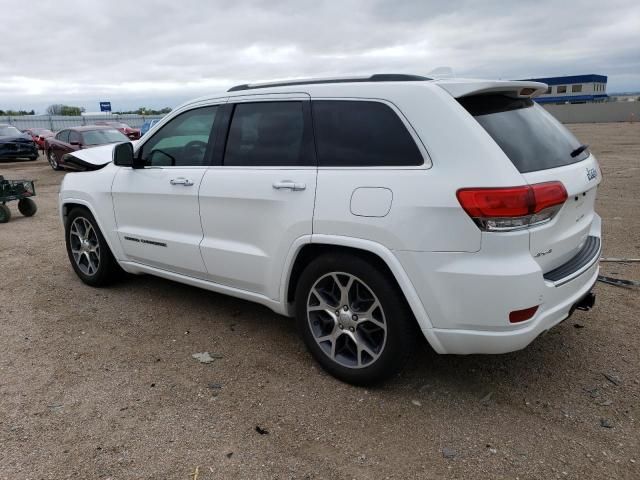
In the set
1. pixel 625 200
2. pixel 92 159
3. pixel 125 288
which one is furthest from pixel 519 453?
pixel 625 200

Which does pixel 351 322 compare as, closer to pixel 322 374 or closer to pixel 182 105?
pixel 322 374

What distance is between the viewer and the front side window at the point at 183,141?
4.04 metres

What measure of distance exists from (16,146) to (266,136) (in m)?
21.0

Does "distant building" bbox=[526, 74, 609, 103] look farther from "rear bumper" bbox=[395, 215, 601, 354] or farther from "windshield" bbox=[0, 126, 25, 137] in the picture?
"rear bumper" bbox=[395, 215, 601, 354]

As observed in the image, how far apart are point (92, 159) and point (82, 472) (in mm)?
3656

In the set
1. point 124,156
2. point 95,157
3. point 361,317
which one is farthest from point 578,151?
point 95,157

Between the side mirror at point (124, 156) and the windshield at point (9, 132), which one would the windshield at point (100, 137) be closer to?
the windshield at point (9, 132)

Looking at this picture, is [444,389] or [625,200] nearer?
[444,389]

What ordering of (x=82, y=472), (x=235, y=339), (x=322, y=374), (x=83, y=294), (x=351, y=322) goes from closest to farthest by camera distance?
(x=82, y=472)
(x=351, y=322)
(x=322, y=374)
(x=235, y=339)
(x=83, y=294)

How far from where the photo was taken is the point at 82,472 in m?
2.67

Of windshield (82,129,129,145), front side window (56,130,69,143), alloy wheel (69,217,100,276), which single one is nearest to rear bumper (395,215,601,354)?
alloy wheel (69,217,100,276)

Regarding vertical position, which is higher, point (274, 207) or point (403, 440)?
point (274, 207)

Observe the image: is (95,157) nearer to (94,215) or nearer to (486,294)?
(94,215)

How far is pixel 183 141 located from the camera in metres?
4.24
